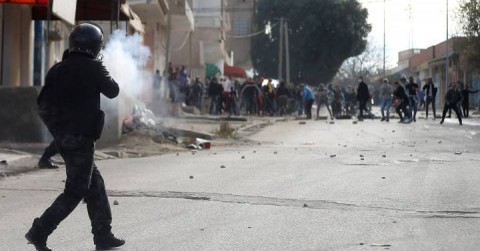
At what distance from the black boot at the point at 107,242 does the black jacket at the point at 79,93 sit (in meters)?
0.77

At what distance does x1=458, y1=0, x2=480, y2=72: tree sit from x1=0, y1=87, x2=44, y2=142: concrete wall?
3297cm

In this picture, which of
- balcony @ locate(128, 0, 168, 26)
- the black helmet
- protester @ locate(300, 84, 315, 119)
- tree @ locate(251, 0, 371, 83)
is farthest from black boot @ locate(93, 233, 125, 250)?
tree @ locate(251, 0, 371, 83)

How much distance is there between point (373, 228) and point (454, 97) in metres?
23.0

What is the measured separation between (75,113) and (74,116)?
0.02m

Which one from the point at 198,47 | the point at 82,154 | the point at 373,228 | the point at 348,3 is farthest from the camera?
the point at 348,3

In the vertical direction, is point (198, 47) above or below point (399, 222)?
above

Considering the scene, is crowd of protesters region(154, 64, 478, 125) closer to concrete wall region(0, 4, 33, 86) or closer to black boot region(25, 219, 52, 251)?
concrete wall region(0, 4, 33, 86)

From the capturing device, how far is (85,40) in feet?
20.1

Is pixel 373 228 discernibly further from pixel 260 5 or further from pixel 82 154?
pixel 260 5

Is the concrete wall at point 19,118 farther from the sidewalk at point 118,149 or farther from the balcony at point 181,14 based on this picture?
the balcony at point 181,14

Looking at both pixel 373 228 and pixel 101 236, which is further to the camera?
pixel 373 228

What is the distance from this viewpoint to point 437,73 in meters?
72.1

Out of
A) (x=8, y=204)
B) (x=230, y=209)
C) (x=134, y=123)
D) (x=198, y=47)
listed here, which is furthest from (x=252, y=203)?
(x=198, y=47)

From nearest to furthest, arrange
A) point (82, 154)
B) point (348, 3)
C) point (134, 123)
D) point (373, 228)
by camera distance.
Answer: point (82, 154), point (373, 228), point (134, 123), point (348, 3)
